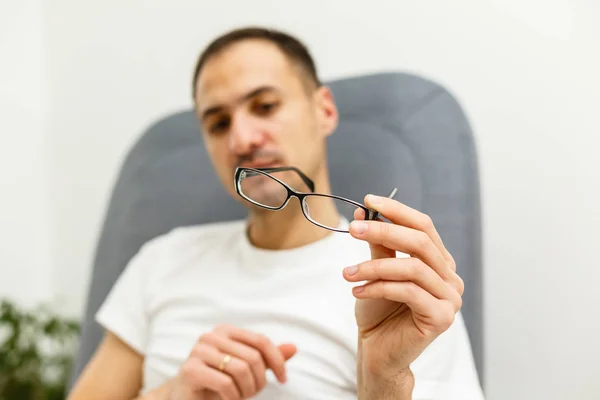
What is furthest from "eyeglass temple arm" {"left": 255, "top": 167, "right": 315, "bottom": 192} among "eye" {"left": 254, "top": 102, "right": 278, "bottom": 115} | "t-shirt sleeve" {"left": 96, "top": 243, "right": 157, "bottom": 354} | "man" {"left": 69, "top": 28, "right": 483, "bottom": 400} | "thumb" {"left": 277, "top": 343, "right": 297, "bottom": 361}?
"t-shirt sleeve" {"left": 96, "top": 243, "right": 157, "bottom": 354}

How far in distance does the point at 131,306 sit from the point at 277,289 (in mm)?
298

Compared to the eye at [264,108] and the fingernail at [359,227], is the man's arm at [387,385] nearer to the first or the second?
the fingernail at [359,227]

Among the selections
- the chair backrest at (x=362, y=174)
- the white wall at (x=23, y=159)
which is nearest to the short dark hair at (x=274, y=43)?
the chair backrest at (x=362, y=174)

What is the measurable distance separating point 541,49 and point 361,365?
61cm

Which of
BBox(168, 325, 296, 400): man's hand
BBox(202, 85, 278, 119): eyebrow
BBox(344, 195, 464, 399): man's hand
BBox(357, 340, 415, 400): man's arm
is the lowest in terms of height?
BBox(168, 325, 296, 400): man's hand

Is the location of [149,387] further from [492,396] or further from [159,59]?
[159,59]

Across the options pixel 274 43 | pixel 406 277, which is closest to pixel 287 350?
pixel 406 277

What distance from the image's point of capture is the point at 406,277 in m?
0.51

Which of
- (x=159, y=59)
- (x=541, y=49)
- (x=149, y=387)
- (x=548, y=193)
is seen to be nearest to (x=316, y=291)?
(x=149, y=387)

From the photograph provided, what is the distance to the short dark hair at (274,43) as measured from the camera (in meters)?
0.90

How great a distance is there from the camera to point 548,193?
90cm

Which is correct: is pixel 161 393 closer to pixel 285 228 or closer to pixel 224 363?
pixel 224 363

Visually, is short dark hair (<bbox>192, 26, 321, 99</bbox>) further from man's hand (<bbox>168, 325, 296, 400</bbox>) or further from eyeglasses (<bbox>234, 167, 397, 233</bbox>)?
man's hand (<bbox>168, 325, 296, 400</bbox>)

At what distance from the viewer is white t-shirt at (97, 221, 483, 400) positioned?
695mm
